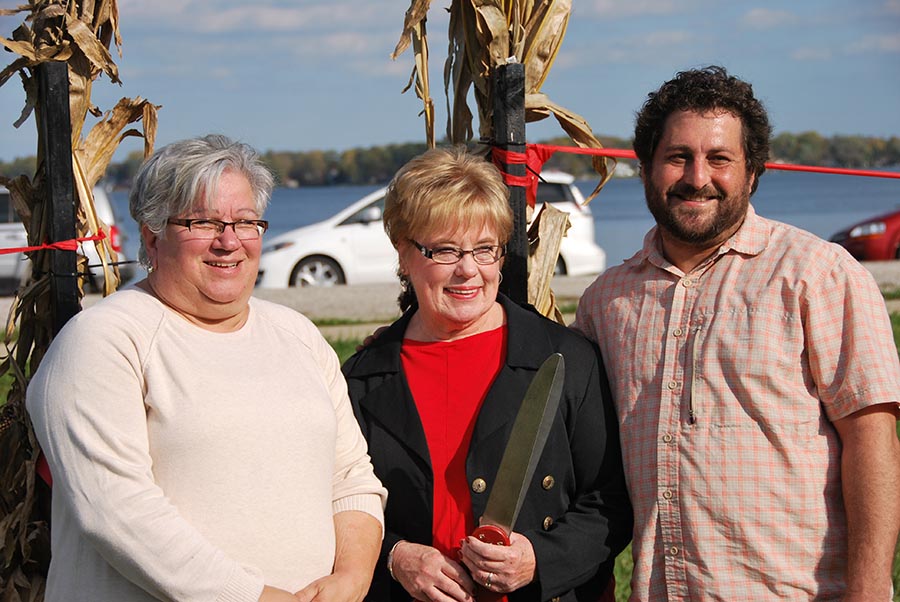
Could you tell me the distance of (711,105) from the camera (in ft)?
8.96

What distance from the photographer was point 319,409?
102 inches

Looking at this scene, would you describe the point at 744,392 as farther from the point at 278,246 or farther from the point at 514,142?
the point at 278,246

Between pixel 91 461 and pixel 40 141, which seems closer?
pixel 91 461

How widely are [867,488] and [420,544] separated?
110 cm

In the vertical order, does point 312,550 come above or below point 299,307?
above

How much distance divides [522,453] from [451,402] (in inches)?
15.7

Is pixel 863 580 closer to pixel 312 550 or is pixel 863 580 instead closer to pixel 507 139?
pixel 312 550

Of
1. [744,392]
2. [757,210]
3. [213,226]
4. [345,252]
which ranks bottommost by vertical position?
[757,210]

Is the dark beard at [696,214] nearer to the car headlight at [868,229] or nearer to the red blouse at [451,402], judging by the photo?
the red blouse at [451,402]

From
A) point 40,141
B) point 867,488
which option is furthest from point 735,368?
point 40,141

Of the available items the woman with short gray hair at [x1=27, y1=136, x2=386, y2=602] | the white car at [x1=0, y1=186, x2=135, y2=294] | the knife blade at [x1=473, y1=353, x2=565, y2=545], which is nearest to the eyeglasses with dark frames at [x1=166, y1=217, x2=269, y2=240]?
the woman with short gray hair at [x1=27, y1=136, x2=386, y2=602]

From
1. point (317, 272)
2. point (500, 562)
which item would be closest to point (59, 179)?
point (500, 562)

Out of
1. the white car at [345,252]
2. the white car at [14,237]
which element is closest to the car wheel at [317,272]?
the white car at [345,252]

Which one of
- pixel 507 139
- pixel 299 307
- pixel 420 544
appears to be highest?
pixel 507 139
